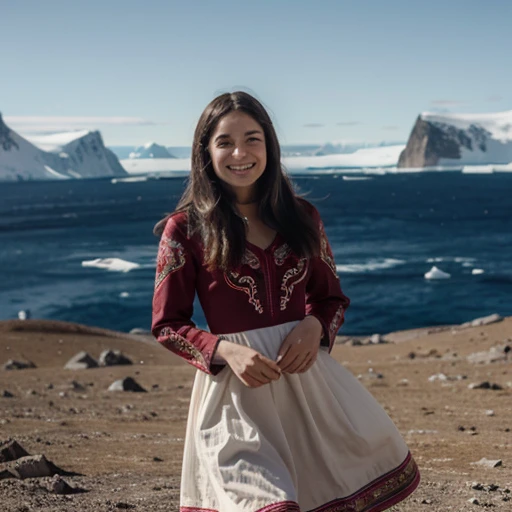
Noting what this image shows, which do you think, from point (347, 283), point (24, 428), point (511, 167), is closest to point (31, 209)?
point (347, 283)

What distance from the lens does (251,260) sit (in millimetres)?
3057

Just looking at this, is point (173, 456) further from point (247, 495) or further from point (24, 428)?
point (247, 495)

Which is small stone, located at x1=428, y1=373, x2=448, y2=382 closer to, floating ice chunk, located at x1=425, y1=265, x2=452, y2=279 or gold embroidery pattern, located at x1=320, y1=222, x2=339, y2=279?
gold embroidery pattern, located at x1=320, y1=222, x2=339, y2=279

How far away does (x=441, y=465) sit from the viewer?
5.80 meters

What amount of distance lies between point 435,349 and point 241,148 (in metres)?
11.9

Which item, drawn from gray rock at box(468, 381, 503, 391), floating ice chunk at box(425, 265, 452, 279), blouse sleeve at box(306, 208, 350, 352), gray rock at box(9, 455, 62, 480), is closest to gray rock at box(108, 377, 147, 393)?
gray rock at box(468, 381, 503, 391)

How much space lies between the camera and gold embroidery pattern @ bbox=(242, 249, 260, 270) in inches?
120

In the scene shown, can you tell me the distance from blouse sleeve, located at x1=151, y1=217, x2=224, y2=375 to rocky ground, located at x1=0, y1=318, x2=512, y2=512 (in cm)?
161

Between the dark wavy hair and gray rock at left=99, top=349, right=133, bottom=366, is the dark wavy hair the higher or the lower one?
the higher one

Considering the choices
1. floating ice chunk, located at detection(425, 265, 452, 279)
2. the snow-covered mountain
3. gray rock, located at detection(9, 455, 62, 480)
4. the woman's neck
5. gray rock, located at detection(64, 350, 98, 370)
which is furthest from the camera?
the snow-covered mountain

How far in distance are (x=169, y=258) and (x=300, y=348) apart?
1.73ft

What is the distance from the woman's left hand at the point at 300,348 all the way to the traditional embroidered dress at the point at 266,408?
0.16 ft

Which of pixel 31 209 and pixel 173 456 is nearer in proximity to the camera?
pixel 173 456

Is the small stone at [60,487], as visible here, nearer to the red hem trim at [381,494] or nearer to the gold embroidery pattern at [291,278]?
the red hem trim at [381,494]
